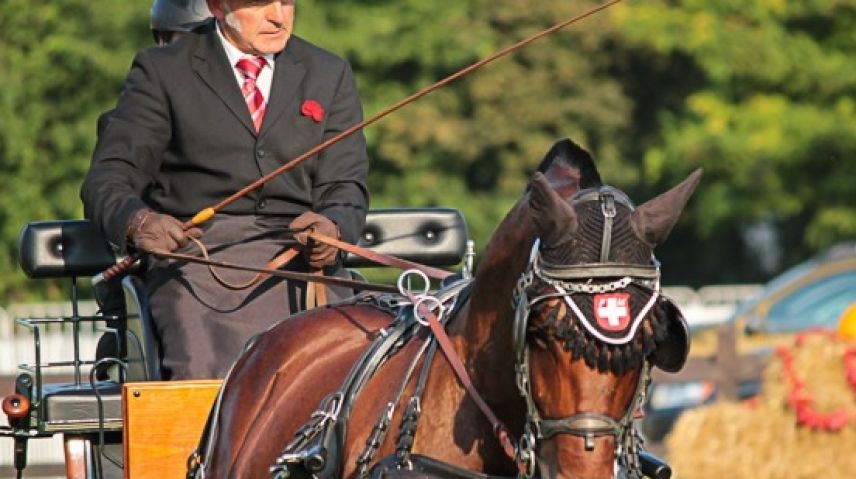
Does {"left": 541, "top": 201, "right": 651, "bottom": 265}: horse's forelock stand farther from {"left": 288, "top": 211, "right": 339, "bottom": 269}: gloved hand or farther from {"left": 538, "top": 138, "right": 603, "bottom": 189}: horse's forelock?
{"left": 288, "top": 211, "right": 339, "bottom": 269}: gloved hand

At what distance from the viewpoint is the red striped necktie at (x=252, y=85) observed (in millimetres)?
6895

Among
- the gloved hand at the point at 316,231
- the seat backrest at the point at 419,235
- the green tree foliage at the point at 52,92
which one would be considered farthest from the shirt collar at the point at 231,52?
the green tree foliage at the point at 52,92

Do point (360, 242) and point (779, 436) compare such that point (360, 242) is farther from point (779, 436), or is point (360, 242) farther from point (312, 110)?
point (779, 436)

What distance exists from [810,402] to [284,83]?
6.95 meters

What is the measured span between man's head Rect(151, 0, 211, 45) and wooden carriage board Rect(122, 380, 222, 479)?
97.8 inches

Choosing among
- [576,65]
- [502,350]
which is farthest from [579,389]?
[576,65]

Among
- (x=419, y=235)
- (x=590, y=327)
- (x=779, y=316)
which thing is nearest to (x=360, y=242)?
(x=419, y=235)

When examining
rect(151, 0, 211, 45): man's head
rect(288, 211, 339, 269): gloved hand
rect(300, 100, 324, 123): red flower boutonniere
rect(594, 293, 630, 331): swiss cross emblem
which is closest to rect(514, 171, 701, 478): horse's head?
rect(594, 293, 630, 331): swiss cross emblem

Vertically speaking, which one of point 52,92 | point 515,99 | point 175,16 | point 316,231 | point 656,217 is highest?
point 52,92

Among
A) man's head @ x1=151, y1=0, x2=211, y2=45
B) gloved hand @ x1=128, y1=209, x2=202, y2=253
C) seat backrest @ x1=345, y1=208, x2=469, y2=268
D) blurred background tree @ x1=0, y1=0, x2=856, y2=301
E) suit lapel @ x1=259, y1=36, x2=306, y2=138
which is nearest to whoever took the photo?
gloved hand @ x1=128, y1=209, x2=202, y2=253

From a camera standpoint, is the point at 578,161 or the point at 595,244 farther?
the point at 578,161

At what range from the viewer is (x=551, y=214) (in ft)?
15.5

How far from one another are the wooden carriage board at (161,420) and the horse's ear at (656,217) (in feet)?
6.78

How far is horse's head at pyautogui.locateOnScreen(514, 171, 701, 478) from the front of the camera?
465cm
